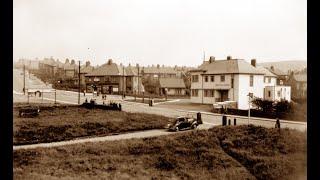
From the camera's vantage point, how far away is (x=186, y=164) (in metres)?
7.63

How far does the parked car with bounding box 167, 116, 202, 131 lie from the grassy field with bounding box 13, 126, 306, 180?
0.35 meters

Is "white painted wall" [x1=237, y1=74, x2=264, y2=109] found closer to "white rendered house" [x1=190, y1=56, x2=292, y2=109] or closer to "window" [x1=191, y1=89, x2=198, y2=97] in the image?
"white rendered house" [x1=190, y1=56, x2=292, y2=109]

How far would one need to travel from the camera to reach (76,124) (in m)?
7.93

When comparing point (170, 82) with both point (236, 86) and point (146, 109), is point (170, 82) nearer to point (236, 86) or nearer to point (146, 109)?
point (146, 109)

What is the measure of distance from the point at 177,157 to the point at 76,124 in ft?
8.91

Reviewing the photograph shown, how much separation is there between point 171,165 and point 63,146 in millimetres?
2835

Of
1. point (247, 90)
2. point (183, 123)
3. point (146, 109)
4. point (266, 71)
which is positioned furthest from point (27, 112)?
point (266, 71)

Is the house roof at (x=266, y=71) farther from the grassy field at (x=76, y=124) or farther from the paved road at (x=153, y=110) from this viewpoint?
the grassy field at (x=76, y=124)

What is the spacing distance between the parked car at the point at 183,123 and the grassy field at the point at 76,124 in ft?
0.69

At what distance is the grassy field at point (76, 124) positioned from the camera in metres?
7.25

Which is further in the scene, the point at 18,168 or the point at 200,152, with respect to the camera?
the point at 200,152
